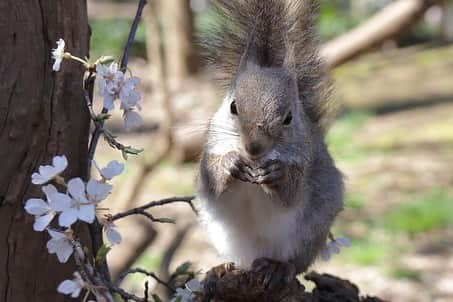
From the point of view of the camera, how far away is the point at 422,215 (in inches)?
154

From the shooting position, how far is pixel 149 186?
15.6ft

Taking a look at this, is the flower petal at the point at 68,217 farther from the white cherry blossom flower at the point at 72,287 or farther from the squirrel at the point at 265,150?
the squirrel at the point at 265,150

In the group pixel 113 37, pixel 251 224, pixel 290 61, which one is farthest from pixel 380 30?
pixel 113 37

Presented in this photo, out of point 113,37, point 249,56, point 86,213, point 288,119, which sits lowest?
point 86,213

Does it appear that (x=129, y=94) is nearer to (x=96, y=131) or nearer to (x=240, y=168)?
(x=96, y=131)

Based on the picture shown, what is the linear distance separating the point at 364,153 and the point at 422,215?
3.58 ft

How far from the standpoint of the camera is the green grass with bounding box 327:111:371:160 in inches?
194

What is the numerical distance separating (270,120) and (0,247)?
0.54 metres

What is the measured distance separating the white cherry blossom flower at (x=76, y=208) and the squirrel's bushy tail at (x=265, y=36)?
2.15ft

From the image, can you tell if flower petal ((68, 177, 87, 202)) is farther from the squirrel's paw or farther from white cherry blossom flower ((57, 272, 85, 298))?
the squirrel's paw

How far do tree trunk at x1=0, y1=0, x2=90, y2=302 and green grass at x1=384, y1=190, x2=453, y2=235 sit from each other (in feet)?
8.84

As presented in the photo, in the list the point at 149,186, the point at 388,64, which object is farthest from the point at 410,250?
the point at 388,64

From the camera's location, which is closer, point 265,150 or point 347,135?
point 265,150

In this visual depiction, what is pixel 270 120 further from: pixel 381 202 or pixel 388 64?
pixel 388 64
